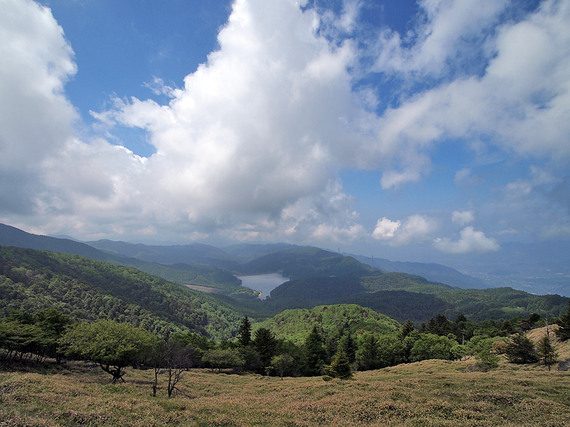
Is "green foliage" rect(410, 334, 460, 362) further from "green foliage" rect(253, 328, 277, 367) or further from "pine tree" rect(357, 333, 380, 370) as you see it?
"green foliage" rect(253, 328, 277, 367)

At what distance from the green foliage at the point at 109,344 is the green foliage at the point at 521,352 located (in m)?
65.4

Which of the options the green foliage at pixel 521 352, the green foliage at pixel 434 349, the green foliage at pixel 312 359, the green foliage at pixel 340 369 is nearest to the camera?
the green foliage at pixel 340 369

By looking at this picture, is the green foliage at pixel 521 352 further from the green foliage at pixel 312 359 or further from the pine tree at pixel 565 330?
the green foliage at pixel 312 359

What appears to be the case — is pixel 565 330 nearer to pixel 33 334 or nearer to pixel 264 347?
pixel 264 347

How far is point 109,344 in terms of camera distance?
3350cm

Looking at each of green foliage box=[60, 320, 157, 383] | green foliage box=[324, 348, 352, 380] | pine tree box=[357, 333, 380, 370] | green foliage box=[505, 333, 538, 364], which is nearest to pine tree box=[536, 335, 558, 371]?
green foliage box=[505, 333, 538, 364]

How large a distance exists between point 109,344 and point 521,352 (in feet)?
231

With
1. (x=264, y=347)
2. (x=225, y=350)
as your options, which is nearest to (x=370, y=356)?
(x=264, y=347)

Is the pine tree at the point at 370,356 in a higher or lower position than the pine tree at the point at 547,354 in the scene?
lower

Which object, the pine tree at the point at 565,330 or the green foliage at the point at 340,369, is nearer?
the green foliage at the point at 340,369

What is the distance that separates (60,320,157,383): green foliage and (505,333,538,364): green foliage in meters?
65.4

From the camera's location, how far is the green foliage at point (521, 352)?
4472 cm

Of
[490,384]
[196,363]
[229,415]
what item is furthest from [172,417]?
[196,363]

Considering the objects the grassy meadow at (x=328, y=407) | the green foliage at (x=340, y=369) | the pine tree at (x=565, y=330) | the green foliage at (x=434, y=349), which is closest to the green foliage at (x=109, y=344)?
the grassy meadow at (x=328, y=407)
